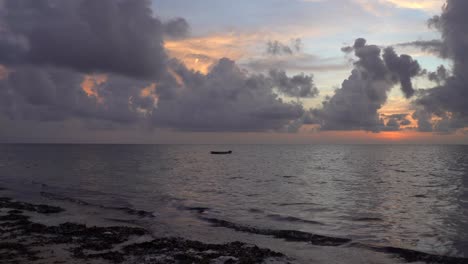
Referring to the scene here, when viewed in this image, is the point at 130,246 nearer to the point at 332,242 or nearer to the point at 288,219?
the point at 332,242

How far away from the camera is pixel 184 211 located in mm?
36094

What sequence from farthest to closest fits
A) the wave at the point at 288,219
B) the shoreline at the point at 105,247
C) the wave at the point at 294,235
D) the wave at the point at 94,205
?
the wave at the point at 94,205 → the wave at the point at 288,219 → the wave at the point at 294,235 → the shoreline at the point at 105,247

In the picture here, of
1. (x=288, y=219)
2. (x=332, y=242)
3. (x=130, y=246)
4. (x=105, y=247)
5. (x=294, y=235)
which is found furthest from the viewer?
(x=288, y=219)

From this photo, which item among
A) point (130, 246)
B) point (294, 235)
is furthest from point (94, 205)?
point (294, 235)

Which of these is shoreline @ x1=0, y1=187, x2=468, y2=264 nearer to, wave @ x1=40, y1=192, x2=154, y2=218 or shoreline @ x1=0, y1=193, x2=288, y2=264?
shoreline @ x1=0, y1=193, x2=288, y2=264

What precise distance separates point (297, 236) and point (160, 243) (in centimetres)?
962

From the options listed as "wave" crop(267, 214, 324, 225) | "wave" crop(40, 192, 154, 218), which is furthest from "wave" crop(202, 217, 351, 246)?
"wave" crop(40, 192, 154, 218)

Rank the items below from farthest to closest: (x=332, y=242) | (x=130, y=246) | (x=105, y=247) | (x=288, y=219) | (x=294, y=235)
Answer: (x=288, y=219) < (x=294, y=235) < (x=332, y=242) < (x=130, y=246) < (x=105, y=247)

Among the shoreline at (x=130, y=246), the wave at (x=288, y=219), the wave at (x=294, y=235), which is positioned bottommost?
the wave at (x=288, y=219)

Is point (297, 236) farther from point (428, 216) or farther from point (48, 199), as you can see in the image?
point (48, 199)

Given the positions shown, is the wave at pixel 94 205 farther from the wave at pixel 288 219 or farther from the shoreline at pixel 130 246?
the wave at pixel 288 219

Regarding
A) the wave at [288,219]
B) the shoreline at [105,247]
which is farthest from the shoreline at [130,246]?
the wave at [288,219]

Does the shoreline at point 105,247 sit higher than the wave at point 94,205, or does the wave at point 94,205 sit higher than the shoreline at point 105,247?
the shoreline at point 105,247

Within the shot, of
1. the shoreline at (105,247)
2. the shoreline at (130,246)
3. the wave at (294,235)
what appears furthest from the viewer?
the wave at (294,235)
